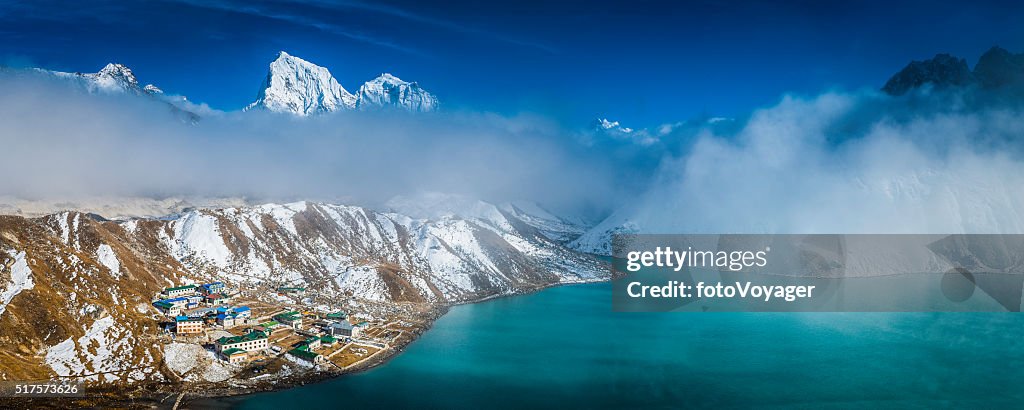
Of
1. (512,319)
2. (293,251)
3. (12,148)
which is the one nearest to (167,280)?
(293,251)

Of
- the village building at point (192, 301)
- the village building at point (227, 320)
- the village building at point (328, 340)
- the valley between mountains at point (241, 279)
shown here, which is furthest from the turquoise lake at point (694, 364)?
the village building at point (192, 301)

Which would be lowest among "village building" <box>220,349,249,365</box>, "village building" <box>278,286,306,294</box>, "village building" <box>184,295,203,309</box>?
"village building" <box>220,349,249,365</box>

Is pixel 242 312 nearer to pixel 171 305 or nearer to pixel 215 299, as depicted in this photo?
pixel 171 305

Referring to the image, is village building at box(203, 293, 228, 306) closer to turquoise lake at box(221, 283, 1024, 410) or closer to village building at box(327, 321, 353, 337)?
village building at box(327, 321, 353, 337)

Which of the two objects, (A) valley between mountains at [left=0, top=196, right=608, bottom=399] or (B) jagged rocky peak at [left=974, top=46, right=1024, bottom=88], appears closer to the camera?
(A) valley between mountains at [left=0, top=196, right=608, bottom=399]

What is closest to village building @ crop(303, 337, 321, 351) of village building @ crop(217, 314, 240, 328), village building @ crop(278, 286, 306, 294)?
village building @ crop(217, 314, 240, 328)

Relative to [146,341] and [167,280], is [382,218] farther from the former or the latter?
[146,341]

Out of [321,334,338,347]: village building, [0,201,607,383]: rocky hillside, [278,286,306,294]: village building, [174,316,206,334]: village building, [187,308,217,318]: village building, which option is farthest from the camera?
[278,286,306,294]: village building
